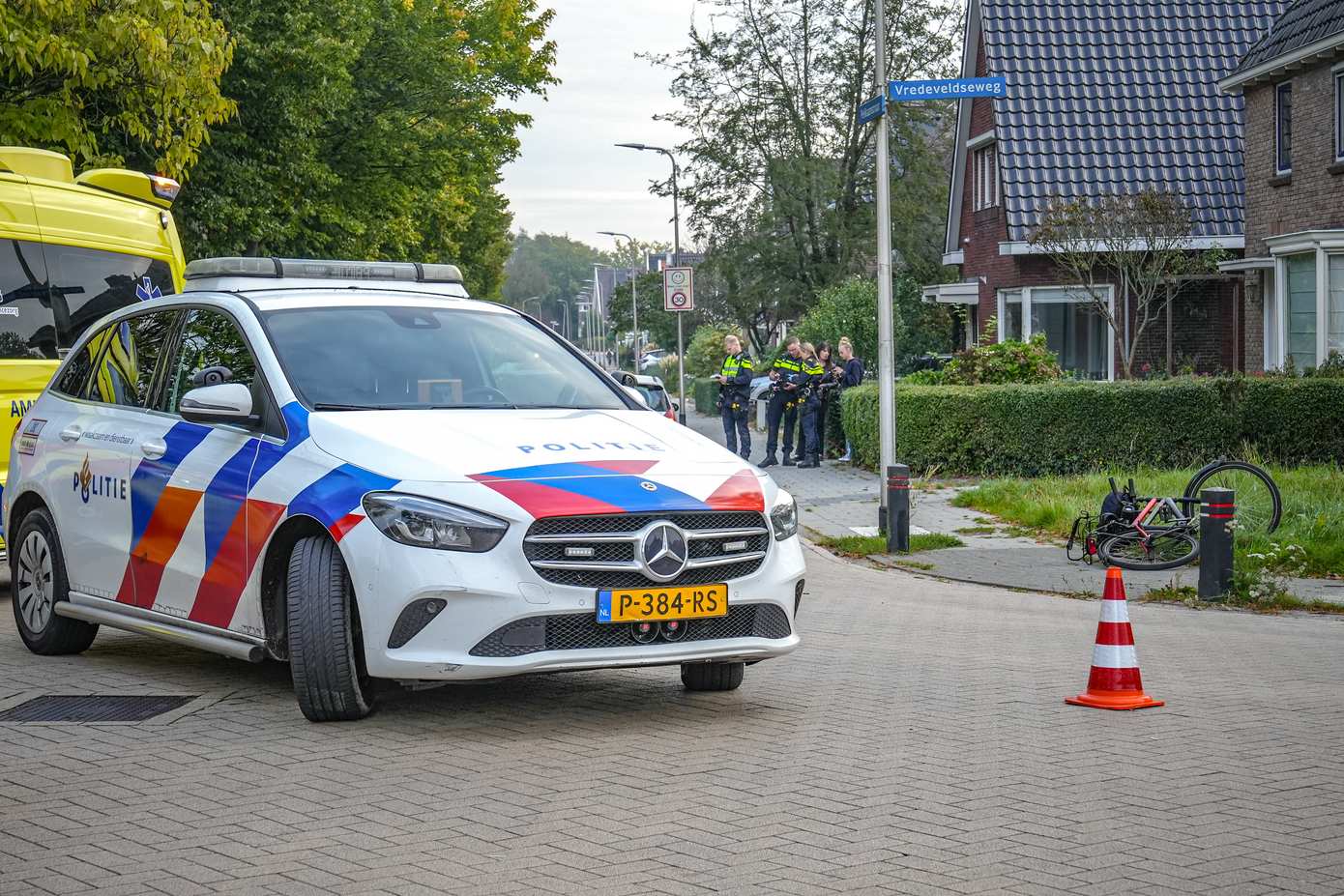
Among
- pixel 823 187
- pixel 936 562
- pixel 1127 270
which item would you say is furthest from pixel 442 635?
pixel 823 187

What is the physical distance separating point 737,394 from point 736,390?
9 centimetres

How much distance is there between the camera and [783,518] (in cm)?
717

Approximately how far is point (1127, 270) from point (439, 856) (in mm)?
25545

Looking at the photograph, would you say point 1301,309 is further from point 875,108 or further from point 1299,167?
point 875,108

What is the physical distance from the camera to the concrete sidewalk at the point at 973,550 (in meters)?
13.0

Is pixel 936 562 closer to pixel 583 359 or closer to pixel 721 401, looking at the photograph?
pixel 583 359

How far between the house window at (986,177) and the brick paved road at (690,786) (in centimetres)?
2544

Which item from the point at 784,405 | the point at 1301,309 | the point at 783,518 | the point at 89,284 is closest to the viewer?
the point at 783,518

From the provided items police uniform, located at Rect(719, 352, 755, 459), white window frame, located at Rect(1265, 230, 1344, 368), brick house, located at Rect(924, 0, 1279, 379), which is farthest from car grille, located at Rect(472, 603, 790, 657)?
brick house, located at Rect(924, 0, 1279, 379)

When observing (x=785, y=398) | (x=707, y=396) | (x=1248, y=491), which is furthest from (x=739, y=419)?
(x=707, y=396)

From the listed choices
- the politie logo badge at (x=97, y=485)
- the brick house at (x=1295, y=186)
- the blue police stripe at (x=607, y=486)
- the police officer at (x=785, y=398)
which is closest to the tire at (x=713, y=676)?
the blue police stripe at (x=607, y=486)

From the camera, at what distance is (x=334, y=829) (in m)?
5.34

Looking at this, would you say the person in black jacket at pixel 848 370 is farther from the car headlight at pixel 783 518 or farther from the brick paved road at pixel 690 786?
the car headlight at pixel 783 518

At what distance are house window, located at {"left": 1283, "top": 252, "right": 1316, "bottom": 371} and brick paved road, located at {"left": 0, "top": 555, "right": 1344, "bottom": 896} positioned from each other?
1903 centimetres
